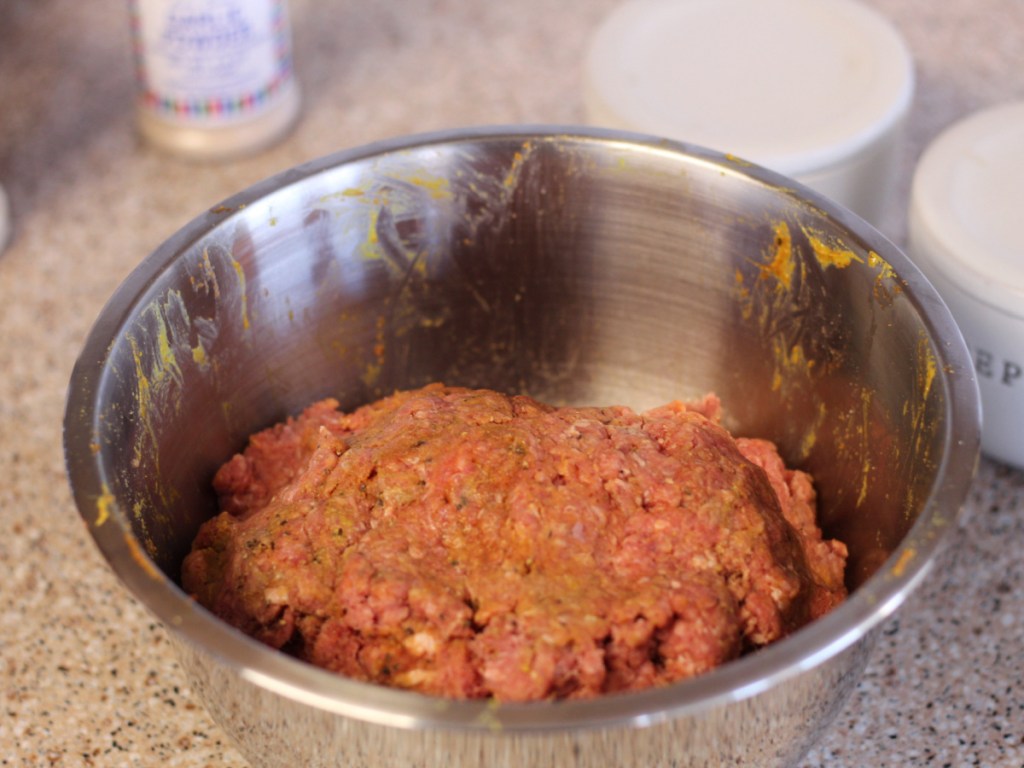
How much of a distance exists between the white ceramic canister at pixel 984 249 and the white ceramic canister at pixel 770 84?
96mm

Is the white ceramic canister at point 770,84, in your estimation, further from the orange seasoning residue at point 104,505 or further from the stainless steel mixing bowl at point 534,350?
the orange seasoning residue at point 104,505

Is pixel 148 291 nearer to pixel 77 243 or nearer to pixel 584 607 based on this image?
pixel 584 607

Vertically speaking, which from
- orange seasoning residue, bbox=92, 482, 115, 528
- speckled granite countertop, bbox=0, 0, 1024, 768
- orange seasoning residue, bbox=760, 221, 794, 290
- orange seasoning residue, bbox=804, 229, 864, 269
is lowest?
speckled granite countertop, bbox=0, 0, 1024, 768

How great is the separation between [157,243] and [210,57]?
0.21 m

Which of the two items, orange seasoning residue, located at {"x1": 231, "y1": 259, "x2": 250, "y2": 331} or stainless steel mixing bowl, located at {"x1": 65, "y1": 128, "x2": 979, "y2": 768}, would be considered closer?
stainless steel mixing bowl, located at {"x1": 65, "y1": 128, "x2": 979, "y2": 768}

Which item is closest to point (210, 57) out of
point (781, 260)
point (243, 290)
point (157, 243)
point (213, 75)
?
point (213, 75)

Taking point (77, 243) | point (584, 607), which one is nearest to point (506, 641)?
point (584, 607)

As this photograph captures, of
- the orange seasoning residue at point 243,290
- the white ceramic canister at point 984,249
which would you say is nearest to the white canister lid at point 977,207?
the white ceramic canister at point 984,249

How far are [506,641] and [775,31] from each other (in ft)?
2.88

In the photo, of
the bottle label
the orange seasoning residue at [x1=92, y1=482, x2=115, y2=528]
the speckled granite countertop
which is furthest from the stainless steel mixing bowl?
the bottle label

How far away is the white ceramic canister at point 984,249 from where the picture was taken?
1016 millimetres

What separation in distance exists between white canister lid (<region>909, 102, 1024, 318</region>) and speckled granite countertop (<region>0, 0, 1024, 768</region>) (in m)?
0.21

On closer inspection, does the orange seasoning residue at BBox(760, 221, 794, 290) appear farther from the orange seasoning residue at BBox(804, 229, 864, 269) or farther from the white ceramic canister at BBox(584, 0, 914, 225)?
the white ceramic canister at BBox(584, 0, 914, 225)

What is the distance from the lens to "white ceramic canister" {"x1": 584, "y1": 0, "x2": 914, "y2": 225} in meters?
1.21
